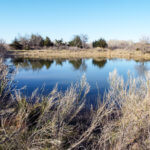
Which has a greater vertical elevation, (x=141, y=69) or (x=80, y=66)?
(x=80, y=66)

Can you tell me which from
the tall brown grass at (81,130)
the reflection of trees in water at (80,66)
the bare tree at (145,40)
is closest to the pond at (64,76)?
the reflection of trees in water at (80,66)

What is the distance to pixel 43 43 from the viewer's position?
139ft

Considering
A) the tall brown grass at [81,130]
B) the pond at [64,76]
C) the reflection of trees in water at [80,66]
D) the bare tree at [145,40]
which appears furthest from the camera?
the bare tree at [145,40]

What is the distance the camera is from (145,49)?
96.3 ft

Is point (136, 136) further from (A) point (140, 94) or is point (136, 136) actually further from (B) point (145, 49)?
(B) point (145, 49)

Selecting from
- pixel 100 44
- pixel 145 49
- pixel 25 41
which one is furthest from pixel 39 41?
pixel 145 49

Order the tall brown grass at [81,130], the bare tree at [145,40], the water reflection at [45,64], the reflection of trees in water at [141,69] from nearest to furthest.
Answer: the tall brown grass at [81,130]
the reflection of trees in water at [141,69]
the water reflection at [45,64]
the bare tree at [145,40]

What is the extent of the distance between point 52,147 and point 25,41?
137ft

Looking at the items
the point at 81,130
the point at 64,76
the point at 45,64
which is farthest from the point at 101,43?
the point at 81,130

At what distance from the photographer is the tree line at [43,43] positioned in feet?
131

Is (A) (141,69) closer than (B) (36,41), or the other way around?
(A) (141,69)

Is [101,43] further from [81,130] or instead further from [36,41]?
[81,130]

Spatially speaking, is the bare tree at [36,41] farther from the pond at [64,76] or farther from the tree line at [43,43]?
the pond at [64,76]

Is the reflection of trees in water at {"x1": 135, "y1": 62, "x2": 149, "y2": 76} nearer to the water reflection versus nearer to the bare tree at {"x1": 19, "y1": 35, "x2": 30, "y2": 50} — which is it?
the water reflection
